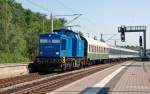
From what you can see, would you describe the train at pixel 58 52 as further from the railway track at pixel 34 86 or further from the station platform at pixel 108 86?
the railway track at pixel 34 86

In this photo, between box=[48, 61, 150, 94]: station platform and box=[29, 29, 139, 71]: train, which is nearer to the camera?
box=[48, 61, 150, 94]: station platform

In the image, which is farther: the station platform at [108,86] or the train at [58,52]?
the train at [58,52]

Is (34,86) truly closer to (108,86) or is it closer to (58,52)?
(108,86)

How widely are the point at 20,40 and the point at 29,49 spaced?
288 inches

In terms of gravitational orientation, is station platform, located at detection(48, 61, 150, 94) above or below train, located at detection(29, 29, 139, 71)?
below

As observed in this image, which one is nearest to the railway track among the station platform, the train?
the station platform

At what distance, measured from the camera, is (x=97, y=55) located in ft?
172

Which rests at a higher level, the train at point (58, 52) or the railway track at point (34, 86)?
the train at point (58, 52)

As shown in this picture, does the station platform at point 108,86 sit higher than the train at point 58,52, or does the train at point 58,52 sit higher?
the train at point 58,52

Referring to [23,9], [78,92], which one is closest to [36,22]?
[23,9]

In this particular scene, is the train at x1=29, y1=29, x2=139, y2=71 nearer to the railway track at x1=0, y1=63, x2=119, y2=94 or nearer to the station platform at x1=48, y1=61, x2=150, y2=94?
the station platform at x1=48, y1=61, x2=150, y2=94

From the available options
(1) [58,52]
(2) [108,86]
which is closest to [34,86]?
(2) [108,86]

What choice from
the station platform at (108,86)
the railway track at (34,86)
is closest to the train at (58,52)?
the station platform at (108,86)

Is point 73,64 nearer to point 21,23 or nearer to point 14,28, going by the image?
point 14,28
